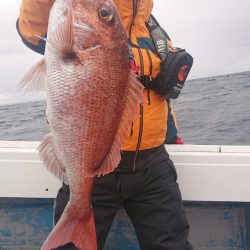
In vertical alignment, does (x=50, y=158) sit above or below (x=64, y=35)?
below

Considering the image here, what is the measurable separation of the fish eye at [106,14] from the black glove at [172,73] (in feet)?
2.40

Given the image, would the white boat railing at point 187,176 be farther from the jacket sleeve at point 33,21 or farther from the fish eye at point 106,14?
the fish eye at point 106,14

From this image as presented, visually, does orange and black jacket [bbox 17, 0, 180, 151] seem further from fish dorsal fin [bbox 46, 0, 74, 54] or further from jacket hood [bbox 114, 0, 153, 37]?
fish dorsal fin [bbox 46, 0, 74, 54]

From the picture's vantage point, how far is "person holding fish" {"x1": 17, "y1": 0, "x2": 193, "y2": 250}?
1.95 m

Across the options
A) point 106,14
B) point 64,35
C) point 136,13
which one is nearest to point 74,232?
point 64,35

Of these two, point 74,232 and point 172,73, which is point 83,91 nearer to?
point 74,232

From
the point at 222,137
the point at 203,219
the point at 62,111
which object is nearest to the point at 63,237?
the point at 62,111

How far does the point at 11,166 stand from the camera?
3000mm

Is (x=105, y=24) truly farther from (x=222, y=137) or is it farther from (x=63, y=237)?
(x=222, y=137)

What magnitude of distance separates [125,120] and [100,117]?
134 mm

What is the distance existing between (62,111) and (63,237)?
65 cm

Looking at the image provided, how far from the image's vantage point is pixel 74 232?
84.1 inches

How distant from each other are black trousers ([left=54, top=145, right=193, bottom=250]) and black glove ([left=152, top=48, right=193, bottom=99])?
39 cm

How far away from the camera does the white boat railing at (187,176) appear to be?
297 centimetres
